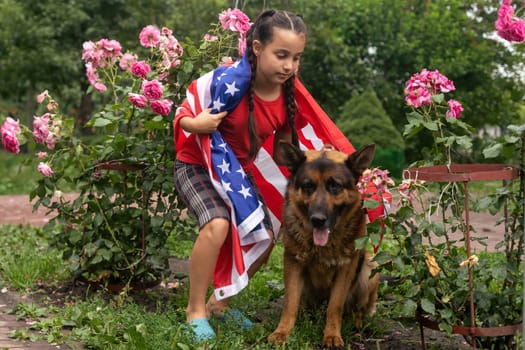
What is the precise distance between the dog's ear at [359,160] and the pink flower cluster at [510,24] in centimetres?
96

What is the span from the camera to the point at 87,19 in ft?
67.2

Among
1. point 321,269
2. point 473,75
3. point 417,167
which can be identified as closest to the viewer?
point 417,167

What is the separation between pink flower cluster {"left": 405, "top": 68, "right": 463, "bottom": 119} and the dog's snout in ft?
2.61

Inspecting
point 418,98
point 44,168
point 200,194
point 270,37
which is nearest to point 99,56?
point 44,168

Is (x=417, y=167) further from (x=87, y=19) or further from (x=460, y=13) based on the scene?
(x=87, y=19)

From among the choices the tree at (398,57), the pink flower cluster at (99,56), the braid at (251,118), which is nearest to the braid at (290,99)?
the braid at (251,118)

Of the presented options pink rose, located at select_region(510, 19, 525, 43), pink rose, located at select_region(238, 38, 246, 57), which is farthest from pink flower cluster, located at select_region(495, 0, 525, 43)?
pink rose, located at select_region(238, 38, 246, 57)

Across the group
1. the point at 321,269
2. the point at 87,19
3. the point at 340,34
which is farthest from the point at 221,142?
the point at 87,19

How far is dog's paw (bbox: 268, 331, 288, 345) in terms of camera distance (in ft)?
13.0

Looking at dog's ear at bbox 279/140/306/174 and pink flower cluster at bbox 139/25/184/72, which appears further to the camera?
pink flower cluster at bbox 139/25/184/72

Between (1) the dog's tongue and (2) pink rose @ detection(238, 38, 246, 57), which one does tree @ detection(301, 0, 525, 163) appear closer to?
(2) pink rose @ detection(238, 38, 246, 57)

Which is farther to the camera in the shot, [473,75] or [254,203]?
[473,75]

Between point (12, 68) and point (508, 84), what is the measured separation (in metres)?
13.8

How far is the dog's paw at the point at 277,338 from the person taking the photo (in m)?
3.97
